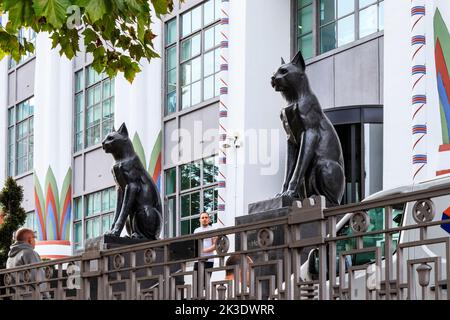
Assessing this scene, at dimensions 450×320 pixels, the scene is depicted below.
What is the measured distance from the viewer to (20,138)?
3922cm

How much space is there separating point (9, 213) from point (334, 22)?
939 cm

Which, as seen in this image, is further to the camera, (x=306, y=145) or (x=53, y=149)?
(x=53, y=149)

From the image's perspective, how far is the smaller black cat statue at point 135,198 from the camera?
15805mm

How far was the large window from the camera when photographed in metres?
21.6

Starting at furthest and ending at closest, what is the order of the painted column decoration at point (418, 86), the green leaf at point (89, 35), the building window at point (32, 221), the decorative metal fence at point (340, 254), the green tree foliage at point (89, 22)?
1. the building window at point (32, 221)
2. the painted column decoration at point (418, 86)
3. the green leaf at point (89, 35)
4. the green tree foliage at point (89, 22)
5. the decorative metal fence at point (340, 254)

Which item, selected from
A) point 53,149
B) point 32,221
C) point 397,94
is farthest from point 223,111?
point 32,221

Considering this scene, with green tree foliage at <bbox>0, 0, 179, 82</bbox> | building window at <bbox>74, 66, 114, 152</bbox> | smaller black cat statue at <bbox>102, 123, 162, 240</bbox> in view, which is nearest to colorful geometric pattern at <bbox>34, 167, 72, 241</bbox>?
building window at <bbox>74, 66, 114, 152</bbox>

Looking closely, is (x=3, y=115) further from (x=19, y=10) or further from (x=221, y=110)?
(x=19, y=10)

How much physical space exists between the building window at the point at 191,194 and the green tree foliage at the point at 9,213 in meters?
3.87

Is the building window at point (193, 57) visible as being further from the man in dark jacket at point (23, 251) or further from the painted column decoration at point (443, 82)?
the man in dark jacket at point (23, 251)

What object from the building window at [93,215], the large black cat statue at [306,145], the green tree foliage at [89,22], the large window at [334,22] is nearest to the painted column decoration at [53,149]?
the building window at [93,215]

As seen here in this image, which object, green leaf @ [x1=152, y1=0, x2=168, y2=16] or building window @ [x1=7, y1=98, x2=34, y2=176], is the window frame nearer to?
building window @ [x1=7, y1=98, x2=34, y2=176]
